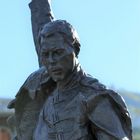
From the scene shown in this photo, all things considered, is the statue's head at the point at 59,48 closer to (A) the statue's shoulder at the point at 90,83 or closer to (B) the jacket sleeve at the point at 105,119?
(A) the statue's shoulder at the point at 90,83

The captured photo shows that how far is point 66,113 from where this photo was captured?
4.39 meters

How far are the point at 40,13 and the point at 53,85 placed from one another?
3.35 ft

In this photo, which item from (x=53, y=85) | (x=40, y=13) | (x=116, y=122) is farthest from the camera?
(x=40, y=13)

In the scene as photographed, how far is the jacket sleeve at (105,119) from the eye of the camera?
13.9 ft

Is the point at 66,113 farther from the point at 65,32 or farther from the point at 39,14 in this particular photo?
the point at 39,14

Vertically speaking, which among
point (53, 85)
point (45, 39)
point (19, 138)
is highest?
point (45, 39)

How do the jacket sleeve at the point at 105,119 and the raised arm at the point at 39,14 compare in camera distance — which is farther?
the raised arm at the point at 39,14

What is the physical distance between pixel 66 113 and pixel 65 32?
18.1 inches

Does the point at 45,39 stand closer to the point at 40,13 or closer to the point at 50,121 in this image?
the point at 50,121

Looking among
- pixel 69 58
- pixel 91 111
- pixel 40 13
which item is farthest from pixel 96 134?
pixel 40 13

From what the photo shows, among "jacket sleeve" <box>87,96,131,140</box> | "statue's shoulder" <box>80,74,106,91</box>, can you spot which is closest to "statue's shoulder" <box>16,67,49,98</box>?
"statue's shoulder" <box>80,74,106,91</box>

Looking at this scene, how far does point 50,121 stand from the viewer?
4.46 meters

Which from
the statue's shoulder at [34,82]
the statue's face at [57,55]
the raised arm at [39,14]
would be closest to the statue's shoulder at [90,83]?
the statue's face at [57,55]

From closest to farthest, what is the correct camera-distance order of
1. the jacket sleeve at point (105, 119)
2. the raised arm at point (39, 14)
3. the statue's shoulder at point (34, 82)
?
the jacket sleeve at point (105, 119)
the statue's shoulder at point (34, 82)
the raised arm at point (39, 14)
